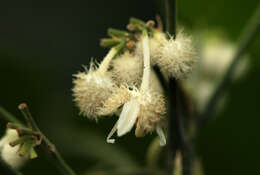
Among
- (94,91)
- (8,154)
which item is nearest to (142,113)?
(94,91)

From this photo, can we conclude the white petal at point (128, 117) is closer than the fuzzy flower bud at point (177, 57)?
Yes

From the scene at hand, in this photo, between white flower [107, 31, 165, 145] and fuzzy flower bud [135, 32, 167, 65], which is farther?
fuzzy flower bud [135, 32, 167, 65]

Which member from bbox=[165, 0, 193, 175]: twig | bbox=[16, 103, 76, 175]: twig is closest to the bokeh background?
bbox=[165, 0, 193, 175]: twig

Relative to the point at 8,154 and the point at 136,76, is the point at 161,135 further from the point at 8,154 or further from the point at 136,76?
the point at 8,154

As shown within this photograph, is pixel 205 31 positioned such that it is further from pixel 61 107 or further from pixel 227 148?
pixel 61 107

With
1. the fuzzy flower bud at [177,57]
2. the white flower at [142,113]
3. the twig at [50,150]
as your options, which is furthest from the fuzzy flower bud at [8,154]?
the fuzzy flower bud at [177,57]

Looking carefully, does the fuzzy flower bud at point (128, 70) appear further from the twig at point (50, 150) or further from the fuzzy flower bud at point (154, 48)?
the twig at point (50, 150)

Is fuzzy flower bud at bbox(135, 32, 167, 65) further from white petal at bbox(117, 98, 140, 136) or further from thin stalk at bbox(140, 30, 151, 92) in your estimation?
white petal at bbox(117, 98, 140, 136)

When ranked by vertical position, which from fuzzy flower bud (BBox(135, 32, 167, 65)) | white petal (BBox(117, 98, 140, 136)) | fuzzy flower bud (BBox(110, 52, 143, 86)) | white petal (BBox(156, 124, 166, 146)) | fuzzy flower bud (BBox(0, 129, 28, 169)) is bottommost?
fuzzy flower bud (BBox(0, 129, 28, 169))
